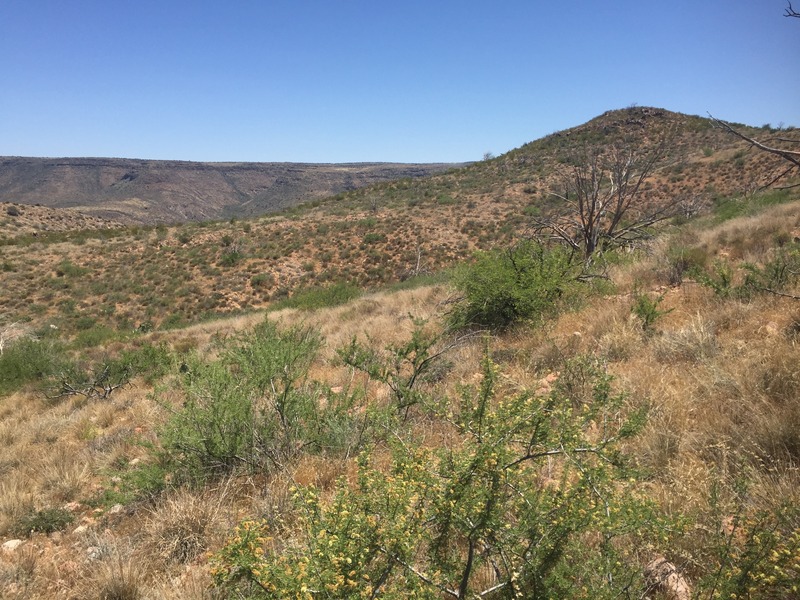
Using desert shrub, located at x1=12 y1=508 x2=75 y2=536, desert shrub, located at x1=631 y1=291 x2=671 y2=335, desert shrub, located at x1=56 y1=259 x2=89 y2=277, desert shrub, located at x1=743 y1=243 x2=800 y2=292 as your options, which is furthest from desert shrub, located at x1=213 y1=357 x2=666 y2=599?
desert shrub, located at x1=56 y1=259 x2=89 y2=277

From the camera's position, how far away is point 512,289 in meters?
5.70

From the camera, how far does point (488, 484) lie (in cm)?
171

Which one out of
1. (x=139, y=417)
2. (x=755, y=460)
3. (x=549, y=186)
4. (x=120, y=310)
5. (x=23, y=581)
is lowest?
(x=120, y=310)

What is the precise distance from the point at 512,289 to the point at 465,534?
4259 mm

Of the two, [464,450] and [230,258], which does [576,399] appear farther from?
[230,258]

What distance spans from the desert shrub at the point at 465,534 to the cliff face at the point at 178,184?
404 ft

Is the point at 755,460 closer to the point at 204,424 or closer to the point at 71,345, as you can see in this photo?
the point at 204,424

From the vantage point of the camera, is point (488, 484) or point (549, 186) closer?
point (488, 484)

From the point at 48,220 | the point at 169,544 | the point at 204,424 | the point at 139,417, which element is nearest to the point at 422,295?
the point at 139,417

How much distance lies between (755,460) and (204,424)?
3.64m

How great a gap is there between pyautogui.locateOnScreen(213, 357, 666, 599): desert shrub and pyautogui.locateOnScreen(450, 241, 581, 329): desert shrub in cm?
367

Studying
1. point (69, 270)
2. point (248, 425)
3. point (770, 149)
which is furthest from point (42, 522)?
point (69, 270)

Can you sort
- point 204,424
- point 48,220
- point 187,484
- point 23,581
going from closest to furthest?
point 23,581
point 187,484
point 204,424
point 48,220

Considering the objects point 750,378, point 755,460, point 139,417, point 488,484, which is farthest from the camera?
point 139,417
